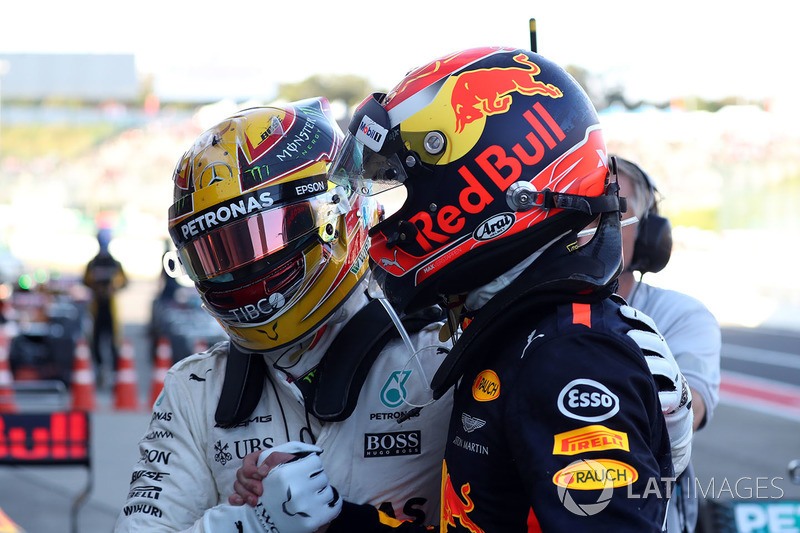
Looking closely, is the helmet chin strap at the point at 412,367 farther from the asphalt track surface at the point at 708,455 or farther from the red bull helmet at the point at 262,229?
the asphalt track surface at the point at 708,455

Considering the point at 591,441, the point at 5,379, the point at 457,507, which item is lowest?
the point at 5,379

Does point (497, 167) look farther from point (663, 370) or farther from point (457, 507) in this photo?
point (457, 507)

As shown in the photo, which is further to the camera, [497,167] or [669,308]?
[669,308]

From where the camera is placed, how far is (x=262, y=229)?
73.5 inches

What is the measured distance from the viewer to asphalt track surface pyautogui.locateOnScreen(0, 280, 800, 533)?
541cm

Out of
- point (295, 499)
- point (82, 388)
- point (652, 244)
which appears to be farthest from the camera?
point (82, 388)

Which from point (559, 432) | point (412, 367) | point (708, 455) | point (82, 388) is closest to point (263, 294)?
point (412, 367)

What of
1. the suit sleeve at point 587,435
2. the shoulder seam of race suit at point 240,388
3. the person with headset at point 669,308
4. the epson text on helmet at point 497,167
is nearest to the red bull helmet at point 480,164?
the epson text on helmet at point 497,167

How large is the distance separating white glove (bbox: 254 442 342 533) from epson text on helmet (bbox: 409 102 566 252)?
1.70 ft

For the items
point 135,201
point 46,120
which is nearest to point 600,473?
point 135,201

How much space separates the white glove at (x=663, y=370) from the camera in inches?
54.5

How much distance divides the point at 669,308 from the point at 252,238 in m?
1.61

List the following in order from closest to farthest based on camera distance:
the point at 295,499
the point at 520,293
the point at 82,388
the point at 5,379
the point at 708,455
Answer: the point at 520,293, the point at 295,499, the point at 708,455, the point at 82,388, the point at 5,379

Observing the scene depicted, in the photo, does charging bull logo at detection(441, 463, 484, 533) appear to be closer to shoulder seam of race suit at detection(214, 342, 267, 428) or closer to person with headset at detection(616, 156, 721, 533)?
shoulder seam of race suit at detection(214, 342, 267, 428)
